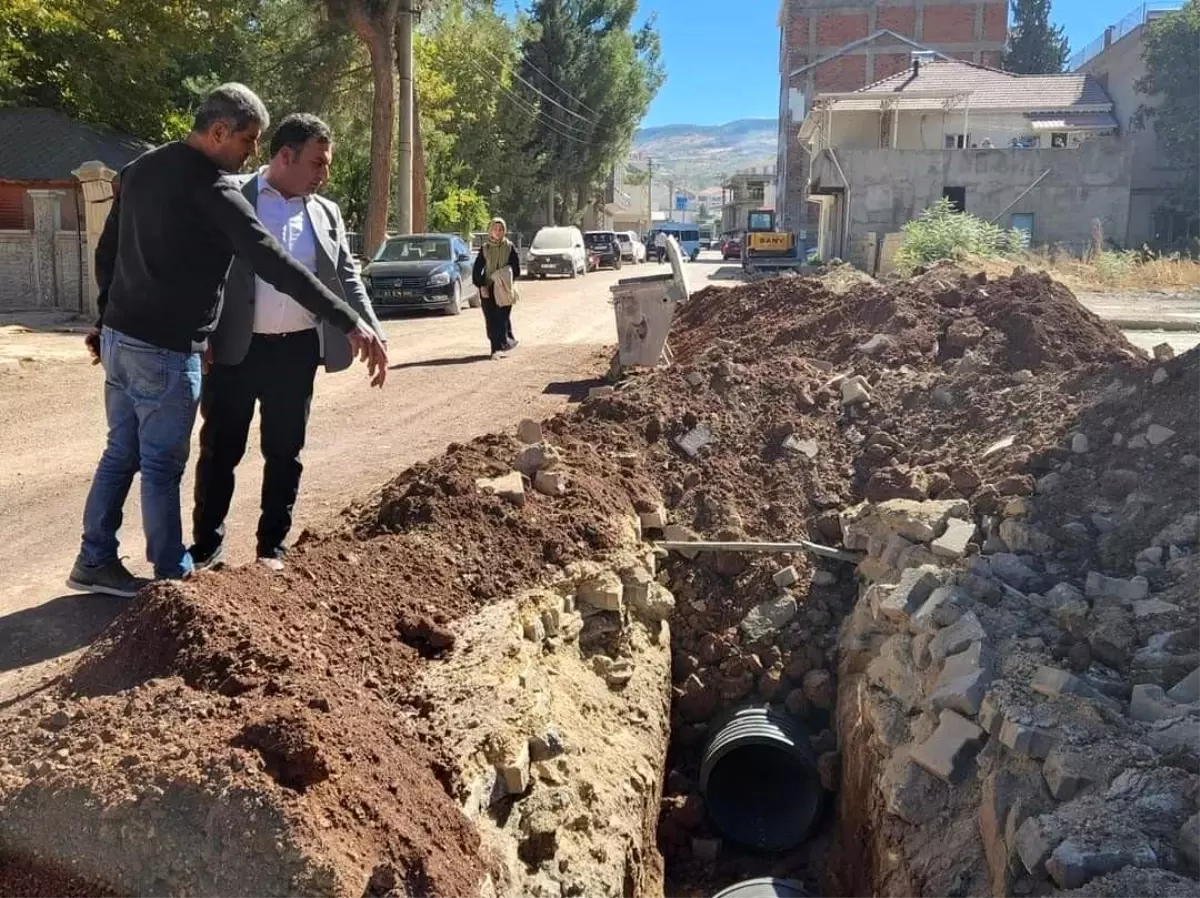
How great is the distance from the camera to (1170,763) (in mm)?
3244

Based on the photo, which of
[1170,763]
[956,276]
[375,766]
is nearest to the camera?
[375,766]

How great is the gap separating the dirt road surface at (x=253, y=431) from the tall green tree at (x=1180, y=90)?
24.8 m

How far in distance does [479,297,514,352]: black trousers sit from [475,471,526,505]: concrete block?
810 cm

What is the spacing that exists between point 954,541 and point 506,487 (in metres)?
2.10

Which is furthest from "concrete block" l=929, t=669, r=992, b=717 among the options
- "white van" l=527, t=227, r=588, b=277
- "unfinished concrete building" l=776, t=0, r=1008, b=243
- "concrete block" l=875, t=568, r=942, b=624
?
"unfinished concrete building" l=776, t=0, r=1008, b=243

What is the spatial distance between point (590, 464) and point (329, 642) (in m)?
2.68

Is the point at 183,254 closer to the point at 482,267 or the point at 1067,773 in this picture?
the point at 1067,773

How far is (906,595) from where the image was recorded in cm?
482

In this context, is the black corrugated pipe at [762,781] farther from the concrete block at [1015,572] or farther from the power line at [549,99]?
the power line at [549,99]

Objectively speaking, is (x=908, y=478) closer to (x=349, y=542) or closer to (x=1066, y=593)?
(x=1066, y=593)

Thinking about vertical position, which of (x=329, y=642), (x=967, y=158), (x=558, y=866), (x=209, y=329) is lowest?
(x=558, y=866)

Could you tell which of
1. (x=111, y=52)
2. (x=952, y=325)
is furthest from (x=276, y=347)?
(x=111, y=52)

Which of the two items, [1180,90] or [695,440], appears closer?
[695,440]

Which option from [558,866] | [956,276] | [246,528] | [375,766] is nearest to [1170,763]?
[558,866]
